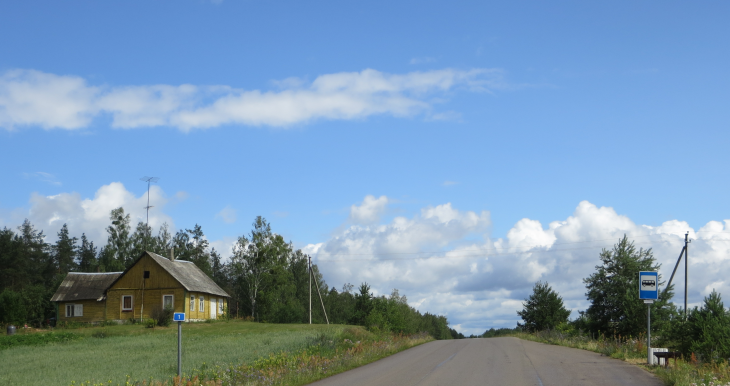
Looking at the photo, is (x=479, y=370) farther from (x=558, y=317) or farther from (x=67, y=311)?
(x=67, y=311)

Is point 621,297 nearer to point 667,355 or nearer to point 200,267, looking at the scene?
point 667,355

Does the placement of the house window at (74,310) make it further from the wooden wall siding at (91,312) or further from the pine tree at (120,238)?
the pine tree at (120,238)

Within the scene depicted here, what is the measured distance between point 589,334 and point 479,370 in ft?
57.9

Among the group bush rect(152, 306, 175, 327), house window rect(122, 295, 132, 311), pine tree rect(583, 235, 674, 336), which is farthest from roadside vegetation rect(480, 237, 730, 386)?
house window rect(122, 295, 132, 311)

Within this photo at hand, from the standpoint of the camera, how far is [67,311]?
5912 centimetres

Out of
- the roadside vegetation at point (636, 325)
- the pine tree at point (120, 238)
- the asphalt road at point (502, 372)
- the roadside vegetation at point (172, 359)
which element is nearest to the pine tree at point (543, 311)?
the roadside vegetation at point (636, 325)

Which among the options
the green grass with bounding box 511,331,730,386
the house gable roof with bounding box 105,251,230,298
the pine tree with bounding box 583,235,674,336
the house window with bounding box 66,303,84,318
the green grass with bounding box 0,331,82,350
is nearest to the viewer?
the green grass with bounding box 511,331,730,386

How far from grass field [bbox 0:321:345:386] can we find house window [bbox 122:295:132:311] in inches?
379

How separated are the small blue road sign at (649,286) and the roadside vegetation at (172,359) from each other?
33.1 ft

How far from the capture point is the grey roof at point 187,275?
54688 mm

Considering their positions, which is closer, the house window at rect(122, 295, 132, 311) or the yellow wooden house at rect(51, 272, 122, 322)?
the house window at rect(122, 295, 132, 311)

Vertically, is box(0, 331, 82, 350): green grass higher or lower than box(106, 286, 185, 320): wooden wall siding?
lower

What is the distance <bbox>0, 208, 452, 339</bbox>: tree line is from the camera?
66562 millimetres

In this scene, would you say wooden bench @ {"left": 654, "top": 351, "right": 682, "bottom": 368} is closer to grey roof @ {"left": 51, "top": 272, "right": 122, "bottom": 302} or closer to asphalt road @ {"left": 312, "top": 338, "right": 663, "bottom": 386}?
asphalt road @ {"left": 312, "top": 338, "right": 663, "bottom": 386}
